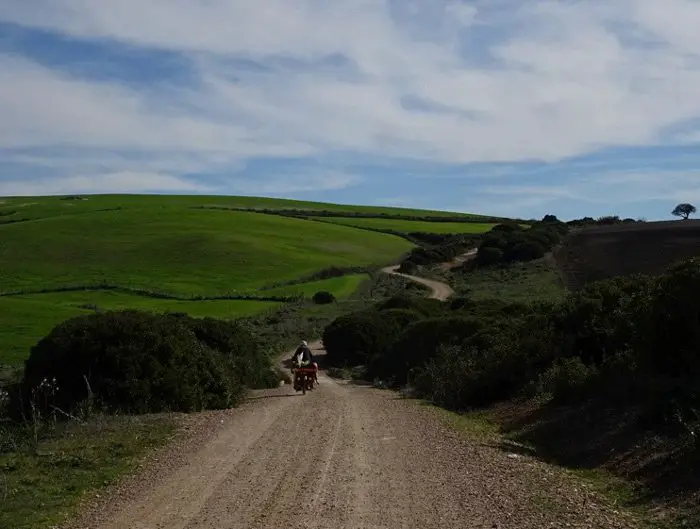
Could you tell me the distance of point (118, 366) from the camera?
19.6 meters

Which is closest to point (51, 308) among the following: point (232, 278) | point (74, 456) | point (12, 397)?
point (232, 278)

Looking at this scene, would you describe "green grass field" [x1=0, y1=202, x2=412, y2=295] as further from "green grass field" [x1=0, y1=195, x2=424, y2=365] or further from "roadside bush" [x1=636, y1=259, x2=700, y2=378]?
"roadside bush" [x1=636, y1=259, x2=700, y2=378]

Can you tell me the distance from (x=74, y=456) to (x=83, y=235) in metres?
95.6

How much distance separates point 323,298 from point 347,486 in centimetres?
6104

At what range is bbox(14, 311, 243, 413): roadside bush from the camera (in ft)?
63.3

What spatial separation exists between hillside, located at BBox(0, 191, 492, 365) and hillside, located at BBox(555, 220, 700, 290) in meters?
20.2

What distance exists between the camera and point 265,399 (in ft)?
81.8

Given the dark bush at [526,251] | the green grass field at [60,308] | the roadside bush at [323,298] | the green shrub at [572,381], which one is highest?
the dark bush at [526,251]

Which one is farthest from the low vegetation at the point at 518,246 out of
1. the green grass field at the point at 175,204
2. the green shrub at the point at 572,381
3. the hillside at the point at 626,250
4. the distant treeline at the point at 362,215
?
the green grass field at the point at 175,204

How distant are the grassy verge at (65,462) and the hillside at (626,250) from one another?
40.3m

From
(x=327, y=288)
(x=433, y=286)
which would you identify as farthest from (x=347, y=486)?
(x=433, y=286)

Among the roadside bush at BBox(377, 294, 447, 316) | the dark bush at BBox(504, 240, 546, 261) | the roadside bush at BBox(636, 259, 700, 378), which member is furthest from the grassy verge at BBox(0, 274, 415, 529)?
the dark bush at BBox(504, 240, 546, 261)

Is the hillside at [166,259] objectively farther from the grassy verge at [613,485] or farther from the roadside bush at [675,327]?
the roadside bush at [675,327]

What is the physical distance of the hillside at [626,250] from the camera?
57062 millimetres
